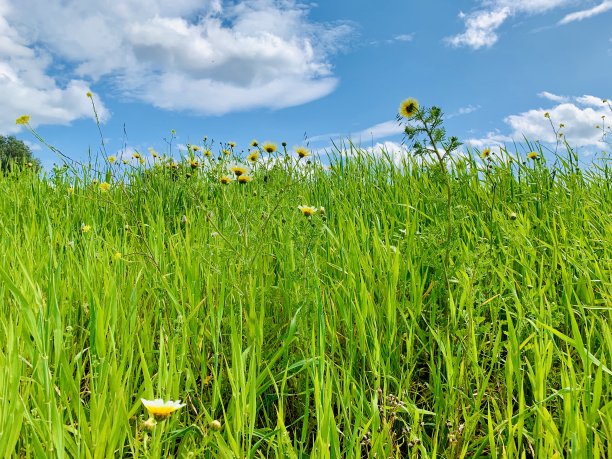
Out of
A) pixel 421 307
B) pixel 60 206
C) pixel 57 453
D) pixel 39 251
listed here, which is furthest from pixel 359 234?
pixel 60 206

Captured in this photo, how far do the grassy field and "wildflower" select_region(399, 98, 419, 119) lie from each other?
28 centimetres

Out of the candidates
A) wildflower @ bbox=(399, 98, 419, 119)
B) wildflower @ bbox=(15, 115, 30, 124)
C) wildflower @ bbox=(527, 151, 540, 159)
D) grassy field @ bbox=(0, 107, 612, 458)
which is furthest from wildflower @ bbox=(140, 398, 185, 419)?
wildflower @ bbox=(527, 151, 540, 159)

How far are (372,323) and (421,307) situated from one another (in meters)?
0.34

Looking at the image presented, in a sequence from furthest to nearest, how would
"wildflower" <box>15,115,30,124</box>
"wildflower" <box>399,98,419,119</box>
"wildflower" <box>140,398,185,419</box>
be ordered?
"wildflower" <box>15,115,30,124</box>
"wildflower" <box>399,98,419,119</box>
"wildflower" <box>140,398,185,419</box>

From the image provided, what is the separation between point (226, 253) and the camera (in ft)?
6.61

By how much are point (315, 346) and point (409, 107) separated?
0.95 m

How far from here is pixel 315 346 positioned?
1.61 metres

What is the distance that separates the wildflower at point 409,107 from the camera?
6.15 feet

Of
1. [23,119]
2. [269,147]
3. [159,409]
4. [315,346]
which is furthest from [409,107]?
[23,119]

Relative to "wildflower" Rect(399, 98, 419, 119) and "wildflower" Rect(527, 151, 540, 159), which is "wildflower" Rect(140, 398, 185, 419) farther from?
"wildflower" Rect(527, 151, 540, 159)

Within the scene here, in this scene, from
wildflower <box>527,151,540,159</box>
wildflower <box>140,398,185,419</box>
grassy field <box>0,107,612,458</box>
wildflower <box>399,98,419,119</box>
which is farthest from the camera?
wildflower <box>527,151,540,159</box>

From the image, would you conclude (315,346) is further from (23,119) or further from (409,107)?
(23,119)

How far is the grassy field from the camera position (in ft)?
4.23

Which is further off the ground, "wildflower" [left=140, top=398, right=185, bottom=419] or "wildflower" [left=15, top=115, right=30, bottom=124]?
"wildflower" [left=15, top=115, right=30, bottom=124]
